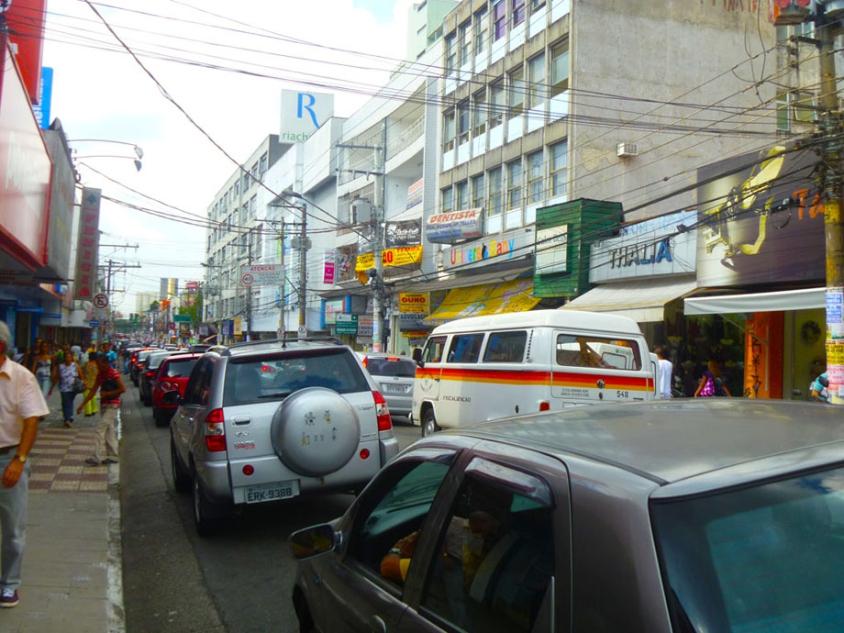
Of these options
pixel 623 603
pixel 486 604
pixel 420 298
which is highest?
pixel 420 298

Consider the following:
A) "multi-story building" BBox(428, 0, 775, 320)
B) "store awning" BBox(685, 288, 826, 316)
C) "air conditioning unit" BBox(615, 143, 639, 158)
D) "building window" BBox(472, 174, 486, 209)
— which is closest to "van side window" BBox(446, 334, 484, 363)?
"store awning" BBox(685, 288, 826, 316)

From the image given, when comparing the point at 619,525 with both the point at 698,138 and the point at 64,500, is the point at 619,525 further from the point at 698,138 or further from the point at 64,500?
the point at 698,138

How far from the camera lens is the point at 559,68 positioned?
27.4 meters

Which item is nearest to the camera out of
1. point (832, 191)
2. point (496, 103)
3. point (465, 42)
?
point (832, 191)

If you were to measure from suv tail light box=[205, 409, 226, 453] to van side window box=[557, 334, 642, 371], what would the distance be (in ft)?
19.2

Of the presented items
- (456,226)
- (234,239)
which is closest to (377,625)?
(456,226)

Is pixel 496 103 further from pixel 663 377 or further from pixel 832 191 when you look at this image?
pixel 832 191

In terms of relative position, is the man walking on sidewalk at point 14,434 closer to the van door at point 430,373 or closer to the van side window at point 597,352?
the van side window at point 597,352

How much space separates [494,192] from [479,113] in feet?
12.8

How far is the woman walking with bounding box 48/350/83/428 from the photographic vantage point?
1608 cm

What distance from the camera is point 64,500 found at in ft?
29.2

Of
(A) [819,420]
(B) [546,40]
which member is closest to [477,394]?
(A) [819,420]

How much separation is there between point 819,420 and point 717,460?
0.64m

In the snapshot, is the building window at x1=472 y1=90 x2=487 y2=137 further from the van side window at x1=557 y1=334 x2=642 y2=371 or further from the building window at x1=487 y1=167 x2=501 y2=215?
the van side window at x1=557 y1=334 x2=642 y2=371
